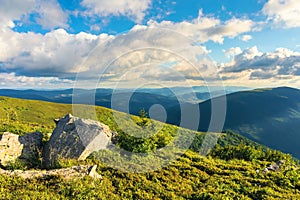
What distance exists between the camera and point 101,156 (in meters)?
18.0

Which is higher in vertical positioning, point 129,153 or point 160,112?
point 160,112

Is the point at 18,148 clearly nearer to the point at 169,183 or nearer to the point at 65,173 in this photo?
the point at 65,173

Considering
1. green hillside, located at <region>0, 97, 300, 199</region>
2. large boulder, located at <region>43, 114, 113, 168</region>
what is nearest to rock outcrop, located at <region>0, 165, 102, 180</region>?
green hillside, located at <region>0, 97, 300, 199</region>

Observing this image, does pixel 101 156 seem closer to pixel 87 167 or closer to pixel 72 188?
pixel 87 167

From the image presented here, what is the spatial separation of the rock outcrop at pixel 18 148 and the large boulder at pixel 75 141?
90 centimetres

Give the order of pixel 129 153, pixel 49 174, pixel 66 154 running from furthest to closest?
pixel 129 153
pixel 66 154
pixel 49 174

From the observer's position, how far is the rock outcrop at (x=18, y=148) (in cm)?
1712

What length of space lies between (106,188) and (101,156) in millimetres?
4625

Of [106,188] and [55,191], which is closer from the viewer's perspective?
[55,191]

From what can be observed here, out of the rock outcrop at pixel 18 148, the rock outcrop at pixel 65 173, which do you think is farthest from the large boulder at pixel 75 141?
the rock outcrop at pixel 65 173

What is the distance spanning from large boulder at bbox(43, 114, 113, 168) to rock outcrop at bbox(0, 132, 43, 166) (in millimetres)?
896

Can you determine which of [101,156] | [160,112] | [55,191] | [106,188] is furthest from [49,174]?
[160,112]

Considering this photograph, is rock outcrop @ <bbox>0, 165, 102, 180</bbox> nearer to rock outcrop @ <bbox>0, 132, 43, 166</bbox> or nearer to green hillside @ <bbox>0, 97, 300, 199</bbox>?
green hillside @ <bbox>0, 97, 300, 199</bbox>

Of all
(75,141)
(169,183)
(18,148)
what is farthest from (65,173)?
(18,148)
